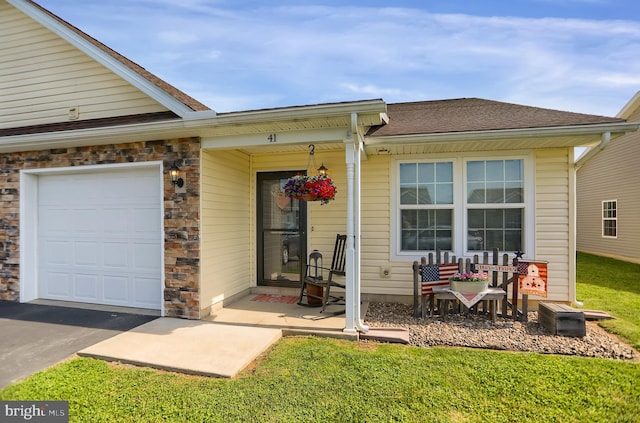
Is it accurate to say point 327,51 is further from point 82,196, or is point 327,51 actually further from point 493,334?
point 493,334

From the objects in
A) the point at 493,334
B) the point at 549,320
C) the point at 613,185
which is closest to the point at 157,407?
the point at 493,334

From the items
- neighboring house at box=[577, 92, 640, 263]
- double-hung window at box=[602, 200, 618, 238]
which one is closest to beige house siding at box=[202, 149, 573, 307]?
neighboring house at box=[577, 92, 640, 263]

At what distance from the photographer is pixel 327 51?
685 centimetres

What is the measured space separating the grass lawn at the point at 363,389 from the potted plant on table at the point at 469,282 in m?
1.04

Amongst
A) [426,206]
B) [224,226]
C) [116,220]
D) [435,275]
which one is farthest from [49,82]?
[435,275]

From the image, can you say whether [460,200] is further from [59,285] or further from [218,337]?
[59,285]

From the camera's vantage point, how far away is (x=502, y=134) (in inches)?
172

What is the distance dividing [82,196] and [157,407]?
418 centimetres

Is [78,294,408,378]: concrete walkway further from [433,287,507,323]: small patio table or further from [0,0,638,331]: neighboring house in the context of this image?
[433,287,507,323]: small patio table

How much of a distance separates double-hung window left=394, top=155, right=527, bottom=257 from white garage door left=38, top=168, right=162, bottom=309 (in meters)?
3.88

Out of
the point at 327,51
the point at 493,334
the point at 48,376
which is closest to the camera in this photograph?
the point at 48,376

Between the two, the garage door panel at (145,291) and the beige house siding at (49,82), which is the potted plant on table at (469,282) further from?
the beige house siding at (49,82)

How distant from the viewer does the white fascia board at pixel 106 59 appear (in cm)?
455

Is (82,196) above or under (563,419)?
above
